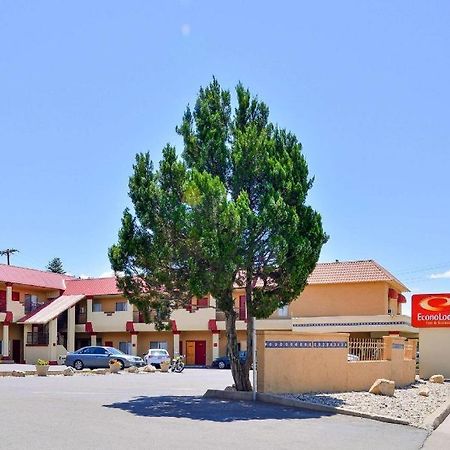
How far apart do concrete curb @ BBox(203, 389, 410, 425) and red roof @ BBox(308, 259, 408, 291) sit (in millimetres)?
33470

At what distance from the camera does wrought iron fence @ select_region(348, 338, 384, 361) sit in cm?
2394

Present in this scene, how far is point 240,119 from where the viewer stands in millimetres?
21828

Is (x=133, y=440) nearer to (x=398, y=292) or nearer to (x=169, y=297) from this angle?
(x=169, y=297)

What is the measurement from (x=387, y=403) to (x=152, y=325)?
38.6 metres

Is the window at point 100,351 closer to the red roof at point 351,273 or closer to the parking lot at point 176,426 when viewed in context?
the red roof at point 351,273

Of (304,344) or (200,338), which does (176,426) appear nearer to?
(304,344)

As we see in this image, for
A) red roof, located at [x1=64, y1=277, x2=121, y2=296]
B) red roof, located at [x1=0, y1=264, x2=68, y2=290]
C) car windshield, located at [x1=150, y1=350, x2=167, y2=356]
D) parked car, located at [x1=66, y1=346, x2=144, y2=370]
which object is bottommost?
car windshield, located at [x1=150, y1=350, x2=167, y2=356]

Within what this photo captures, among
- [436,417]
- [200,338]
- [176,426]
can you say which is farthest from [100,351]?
[176,426]

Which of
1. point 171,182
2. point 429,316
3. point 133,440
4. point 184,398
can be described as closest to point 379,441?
point 133,440

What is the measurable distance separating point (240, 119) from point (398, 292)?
40.1m

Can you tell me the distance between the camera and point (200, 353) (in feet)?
191

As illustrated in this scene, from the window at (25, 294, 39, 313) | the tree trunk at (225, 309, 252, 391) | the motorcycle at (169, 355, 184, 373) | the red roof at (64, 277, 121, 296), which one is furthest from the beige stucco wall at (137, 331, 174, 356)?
the tree trunk at (225, 309, 252, 391)

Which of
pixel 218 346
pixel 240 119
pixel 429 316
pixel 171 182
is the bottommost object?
pixel 218 346

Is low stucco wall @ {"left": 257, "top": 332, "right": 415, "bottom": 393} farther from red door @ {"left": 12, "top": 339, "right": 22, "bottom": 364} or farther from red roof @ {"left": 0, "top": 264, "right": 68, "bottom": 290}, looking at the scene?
red door @ {"left": 12, "top": 339, "right": 22, "bottom": 364}
